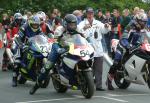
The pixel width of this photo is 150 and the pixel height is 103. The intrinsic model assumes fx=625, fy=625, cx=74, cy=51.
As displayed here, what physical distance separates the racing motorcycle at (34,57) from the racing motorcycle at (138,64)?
181 centimetres

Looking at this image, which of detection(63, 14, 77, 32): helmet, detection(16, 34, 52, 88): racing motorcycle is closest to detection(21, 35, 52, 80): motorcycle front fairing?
detection(16, 34, 52, 88): racing motorcycle

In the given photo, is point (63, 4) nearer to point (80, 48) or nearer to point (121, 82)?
point (121, 82)

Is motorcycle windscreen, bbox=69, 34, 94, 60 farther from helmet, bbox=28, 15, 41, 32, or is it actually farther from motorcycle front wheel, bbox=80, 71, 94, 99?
helmet, bbox=28, 15, 41, 32

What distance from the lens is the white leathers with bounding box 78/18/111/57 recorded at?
14.7 meters

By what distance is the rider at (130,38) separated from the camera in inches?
561

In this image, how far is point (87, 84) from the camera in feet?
41.5

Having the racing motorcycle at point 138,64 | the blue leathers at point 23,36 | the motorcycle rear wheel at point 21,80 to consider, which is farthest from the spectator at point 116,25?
the racing motorcycle at point 138,64

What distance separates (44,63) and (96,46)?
1.40 metres

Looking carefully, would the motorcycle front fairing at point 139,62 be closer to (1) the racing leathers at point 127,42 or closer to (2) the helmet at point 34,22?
(1) the racing leathers at point 127,42

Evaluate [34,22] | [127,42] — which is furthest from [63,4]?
[127,42]

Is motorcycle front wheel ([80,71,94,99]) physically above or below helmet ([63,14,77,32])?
below

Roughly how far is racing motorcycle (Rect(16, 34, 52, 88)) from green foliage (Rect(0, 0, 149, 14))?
2352 cm

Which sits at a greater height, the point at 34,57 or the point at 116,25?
the point at 116,25

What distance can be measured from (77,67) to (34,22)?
2697 millimetres
